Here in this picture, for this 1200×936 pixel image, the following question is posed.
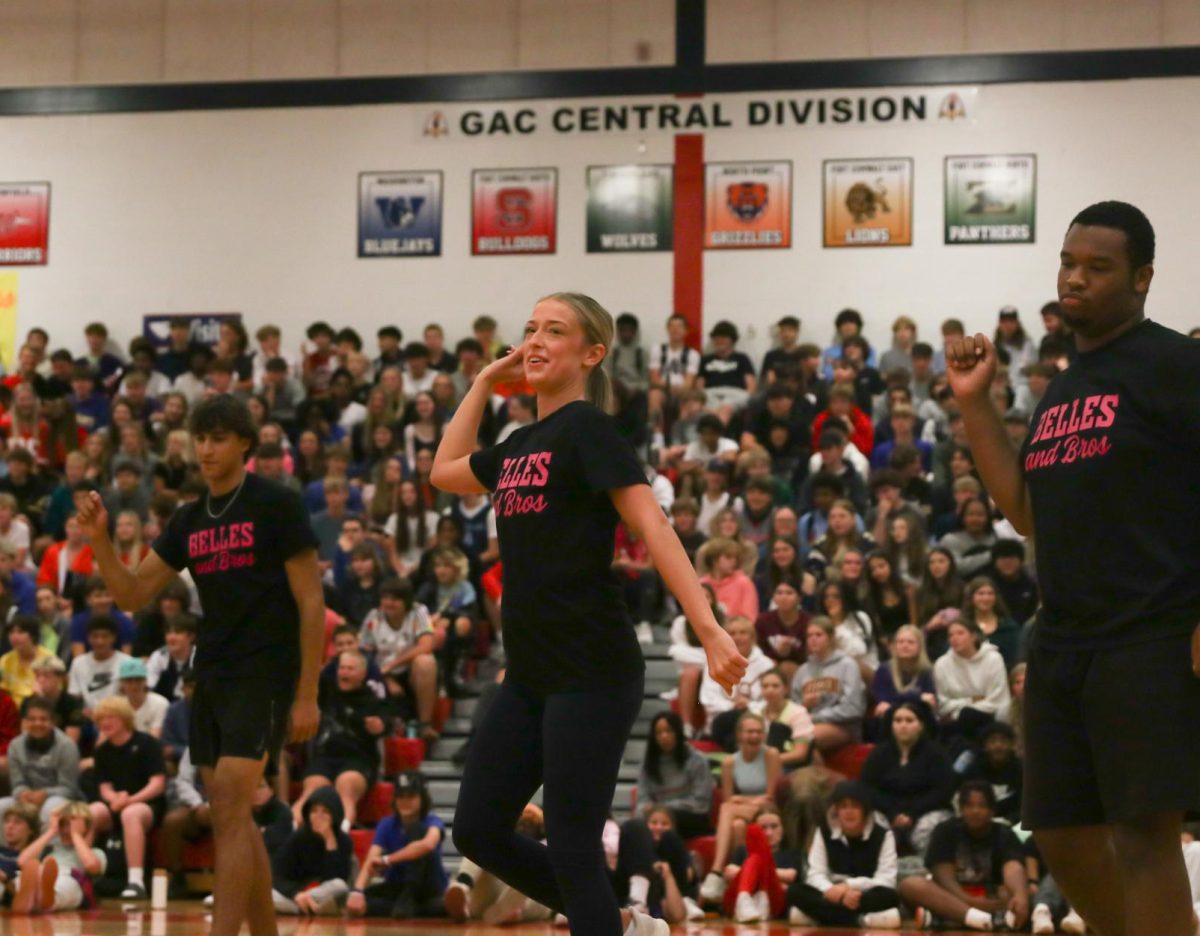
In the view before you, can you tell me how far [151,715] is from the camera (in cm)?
1259

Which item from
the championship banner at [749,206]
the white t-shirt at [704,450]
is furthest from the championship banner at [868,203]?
the white t-shirt at [704,450]

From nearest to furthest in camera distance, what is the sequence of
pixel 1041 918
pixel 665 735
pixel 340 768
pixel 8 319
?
pixel 1041 918 → pixel 665 735 → pixel 340 768 → pixel 8 319

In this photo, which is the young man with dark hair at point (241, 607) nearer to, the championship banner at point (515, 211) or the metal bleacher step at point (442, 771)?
the metal bleacher step at point (442, 771)

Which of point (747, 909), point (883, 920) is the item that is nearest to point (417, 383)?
point (747, 909)

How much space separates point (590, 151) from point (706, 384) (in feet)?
12.0

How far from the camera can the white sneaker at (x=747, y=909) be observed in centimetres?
1050

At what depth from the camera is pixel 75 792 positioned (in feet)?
39.2

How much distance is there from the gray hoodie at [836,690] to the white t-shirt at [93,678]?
→ 5.20m

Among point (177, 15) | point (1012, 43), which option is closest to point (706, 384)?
point (1012, 43)

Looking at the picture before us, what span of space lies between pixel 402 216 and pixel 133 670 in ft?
31.2

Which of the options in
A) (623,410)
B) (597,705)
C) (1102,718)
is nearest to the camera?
(1102,718)

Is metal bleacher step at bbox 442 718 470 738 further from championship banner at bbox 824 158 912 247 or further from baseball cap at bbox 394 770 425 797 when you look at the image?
championship banner at bbox 824 158 912 247

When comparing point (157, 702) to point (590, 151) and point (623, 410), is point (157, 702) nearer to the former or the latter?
point (623, 410)

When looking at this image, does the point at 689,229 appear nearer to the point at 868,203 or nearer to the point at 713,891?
the point at 868,203
